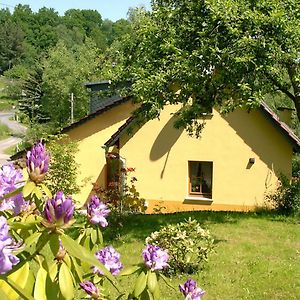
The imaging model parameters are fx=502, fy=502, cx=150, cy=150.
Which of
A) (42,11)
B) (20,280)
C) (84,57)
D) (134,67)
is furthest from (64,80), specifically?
(42,11)

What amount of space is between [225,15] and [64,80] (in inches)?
1264

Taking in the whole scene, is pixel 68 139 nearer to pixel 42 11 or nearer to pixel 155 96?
pixel 155 96

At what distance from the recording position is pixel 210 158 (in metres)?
18.3

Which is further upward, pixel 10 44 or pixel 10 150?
pixel 10 44

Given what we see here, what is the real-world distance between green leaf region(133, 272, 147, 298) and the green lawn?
6.12 m

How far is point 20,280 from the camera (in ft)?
4.32

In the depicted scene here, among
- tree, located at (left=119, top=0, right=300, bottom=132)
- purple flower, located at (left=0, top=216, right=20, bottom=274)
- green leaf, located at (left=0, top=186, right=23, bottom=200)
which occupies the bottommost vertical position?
purple flower, located at (left=0, top=216, right=20, bottom=274)

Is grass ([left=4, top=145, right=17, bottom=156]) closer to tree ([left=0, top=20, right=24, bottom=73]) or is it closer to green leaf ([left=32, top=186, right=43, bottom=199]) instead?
green leaf ([left=32, top=186, right=43, bottom=199])

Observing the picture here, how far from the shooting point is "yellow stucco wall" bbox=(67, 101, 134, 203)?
2040cm

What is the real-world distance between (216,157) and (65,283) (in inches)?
671

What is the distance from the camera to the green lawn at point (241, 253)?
8.23 m

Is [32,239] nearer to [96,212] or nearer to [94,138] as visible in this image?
[96,212]

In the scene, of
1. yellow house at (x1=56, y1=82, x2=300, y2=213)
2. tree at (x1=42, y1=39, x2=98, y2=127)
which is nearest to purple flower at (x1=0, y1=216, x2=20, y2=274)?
yellow house at (x1=56, y1=82, x2=300, y2=213)

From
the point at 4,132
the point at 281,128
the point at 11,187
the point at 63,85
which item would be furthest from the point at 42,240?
the point at 4,132
